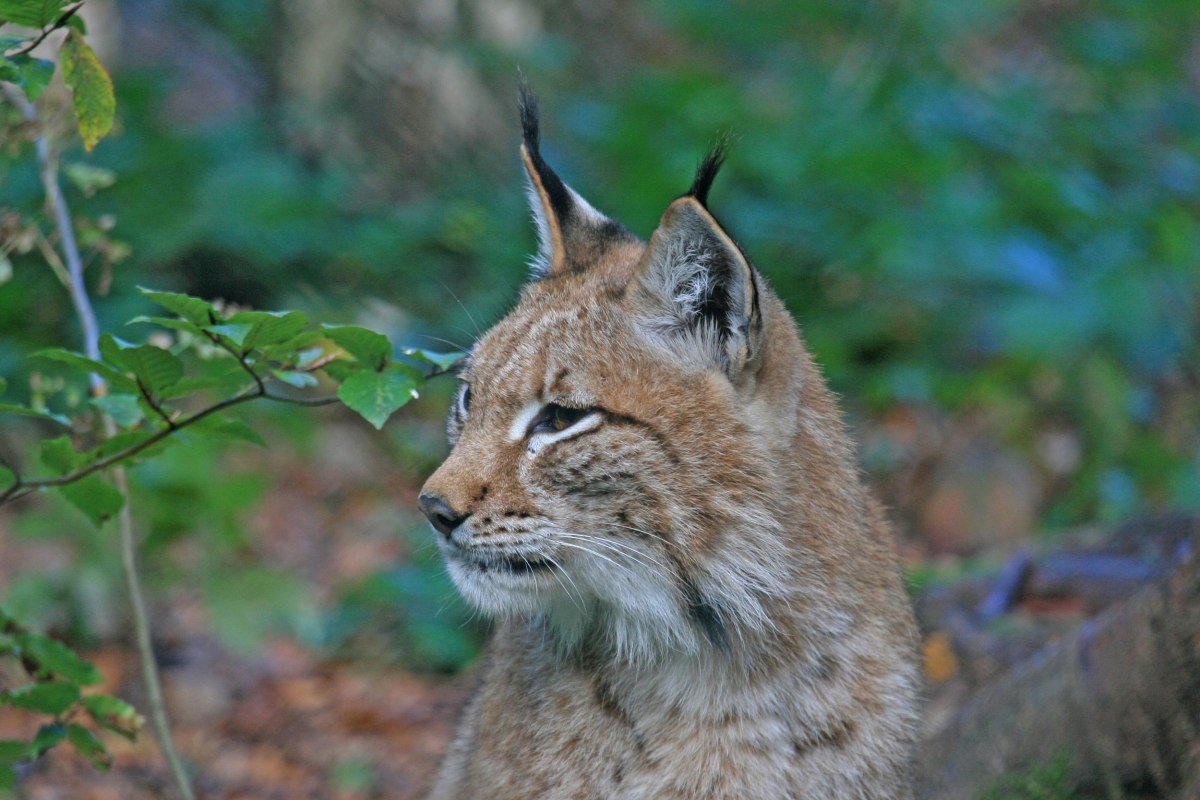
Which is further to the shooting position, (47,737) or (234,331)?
(47,737)

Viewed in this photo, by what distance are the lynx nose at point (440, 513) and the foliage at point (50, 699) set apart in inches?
40.8

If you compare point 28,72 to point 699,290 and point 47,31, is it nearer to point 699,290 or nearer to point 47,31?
point 47,31

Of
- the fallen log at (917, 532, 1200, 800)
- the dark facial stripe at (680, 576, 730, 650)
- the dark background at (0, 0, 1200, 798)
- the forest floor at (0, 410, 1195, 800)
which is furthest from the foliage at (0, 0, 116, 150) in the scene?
the dark background at (0, 0, 1200, 798)

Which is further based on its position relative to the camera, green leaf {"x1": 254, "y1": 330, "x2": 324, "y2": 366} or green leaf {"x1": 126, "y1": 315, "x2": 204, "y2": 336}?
green leaf {"x1": 254, "y1": 330, "x2": 324, "y2": 366}

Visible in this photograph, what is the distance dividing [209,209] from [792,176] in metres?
4.01

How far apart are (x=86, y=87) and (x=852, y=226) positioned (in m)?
6.40

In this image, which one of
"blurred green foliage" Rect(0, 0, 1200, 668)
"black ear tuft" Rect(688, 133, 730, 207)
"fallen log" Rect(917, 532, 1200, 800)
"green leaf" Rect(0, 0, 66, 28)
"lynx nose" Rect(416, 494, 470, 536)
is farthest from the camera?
"blurred green foliage" Rect(0, 0, 1200, 668)

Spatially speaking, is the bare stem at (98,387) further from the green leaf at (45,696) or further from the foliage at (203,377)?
the green leaf at (45,696)

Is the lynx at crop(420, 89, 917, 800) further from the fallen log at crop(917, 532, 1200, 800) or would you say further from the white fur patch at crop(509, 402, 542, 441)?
the fallen log at crop(917, 532, 1200, 800)

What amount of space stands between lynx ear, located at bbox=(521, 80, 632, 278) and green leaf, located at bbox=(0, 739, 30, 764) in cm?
202

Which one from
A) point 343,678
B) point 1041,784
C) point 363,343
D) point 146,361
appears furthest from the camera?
point 343,678

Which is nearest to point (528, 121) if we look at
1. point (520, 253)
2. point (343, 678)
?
point (343, 678)

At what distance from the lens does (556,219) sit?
12.7 ft

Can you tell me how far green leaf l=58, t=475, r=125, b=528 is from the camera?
133 inches
